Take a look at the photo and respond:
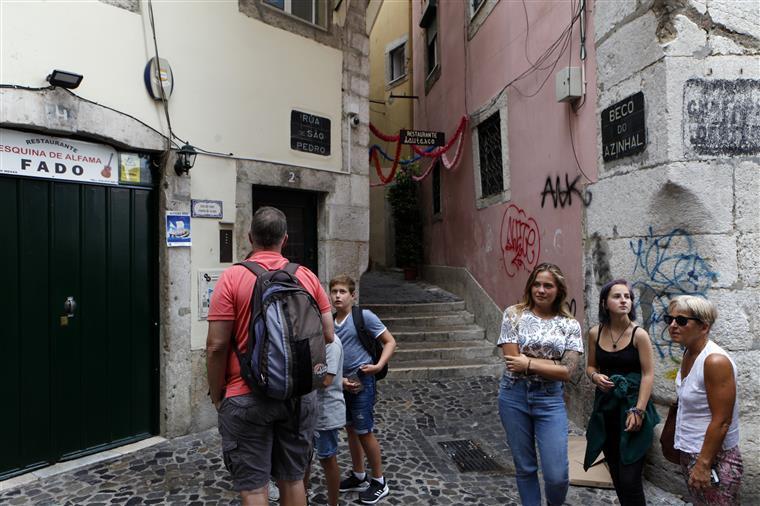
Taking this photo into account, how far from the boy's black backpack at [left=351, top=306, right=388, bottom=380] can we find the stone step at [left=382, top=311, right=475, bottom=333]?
3.77 m

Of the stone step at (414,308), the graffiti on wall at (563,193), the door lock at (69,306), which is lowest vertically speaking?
the stone step at (414,308)

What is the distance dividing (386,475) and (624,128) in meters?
3.15

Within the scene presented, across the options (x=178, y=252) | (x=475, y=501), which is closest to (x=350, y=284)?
(x=475, y=501)

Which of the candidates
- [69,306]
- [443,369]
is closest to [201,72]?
[69,306]

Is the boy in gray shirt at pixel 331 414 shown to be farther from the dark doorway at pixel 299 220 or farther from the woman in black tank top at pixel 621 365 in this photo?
the dark doorway at pixel 299 220

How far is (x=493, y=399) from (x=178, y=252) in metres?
3.48

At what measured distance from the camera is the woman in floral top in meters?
2.62

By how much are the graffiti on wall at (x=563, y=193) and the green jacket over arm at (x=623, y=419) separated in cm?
224

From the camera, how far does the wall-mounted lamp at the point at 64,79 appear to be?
3.69 meters

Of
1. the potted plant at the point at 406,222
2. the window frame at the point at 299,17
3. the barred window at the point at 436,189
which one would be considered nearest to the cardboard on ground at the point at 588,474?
the window frame at the point at 299,17

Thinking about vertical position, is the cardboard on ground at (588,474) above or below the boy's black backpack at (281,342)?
below

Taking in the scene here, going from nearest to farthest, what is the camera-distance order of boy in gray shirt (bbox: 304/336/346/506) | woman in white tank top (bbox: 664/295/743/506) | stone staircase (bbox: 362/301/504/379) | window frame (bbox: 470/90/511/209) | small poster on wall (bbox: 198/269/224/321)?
woman in white tank top (bbox: 664/295/743/506), boy in gray shirt (bbox: 304/336/346/506), small poster on wall (bbox: 198/269/224/321), stone staircase (bbox: 362/301/504/379), window frame (bbox: 470/90/511/209)

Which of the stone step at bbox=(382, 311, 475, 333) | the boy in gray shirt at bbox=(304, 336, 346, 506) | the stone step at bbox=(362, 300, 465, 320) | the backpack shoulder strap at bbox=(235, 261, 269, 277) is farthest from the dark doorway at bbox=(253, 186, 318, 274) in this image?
the backpack shoulder strap at bbox=(235, 261, 269, 277)

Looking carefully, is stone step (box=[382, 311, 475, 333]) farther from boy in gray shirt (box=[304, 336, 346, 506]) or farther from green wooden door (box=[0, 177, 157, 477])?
boy in gray shirt (box=[304, 336, 346, 506])
